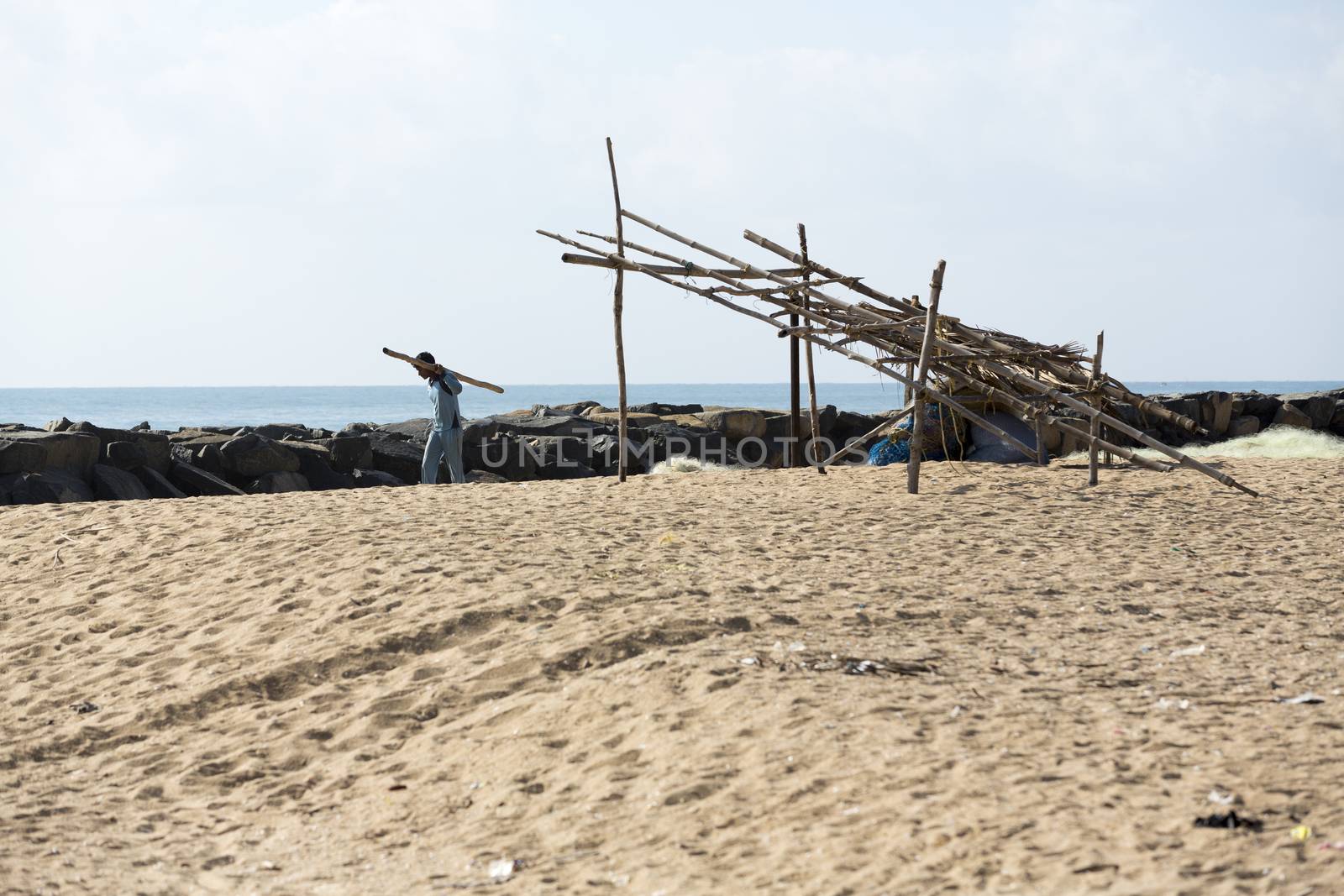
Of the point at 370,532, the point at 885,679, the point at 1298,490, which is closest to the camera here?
the point at 885,679

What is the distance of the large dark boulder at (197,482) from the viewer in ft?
46.8

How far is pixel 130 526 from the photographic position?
8.54 meters

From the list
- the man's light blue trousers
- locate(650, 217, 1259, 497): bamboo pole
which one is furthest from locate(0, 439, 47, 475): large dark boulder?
locate(650, 217, 1259, 497): bamboo pole

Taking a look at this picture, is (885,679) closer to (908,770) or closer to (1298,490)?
(908,770)

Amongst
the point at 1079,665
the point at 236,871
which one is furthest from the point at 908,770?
the point at 236,871

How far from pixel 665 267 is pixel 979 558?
416cm

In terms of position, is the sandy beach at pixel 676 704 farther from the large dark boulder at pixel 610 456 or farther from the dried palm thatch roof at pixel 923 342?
the large dark boulder at pixel 610 456

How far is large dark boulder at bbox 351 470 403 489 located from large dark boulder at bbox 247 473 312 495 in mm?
1024

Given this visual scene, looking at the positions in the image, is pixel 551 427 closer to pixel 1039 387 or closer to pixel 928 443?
pixel 928 443

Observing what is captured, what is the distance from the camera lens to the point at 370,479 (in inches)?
640

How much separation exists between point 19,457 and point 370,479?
427cm

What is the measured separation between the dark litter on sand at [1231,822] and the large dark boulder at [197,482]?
12665 mm

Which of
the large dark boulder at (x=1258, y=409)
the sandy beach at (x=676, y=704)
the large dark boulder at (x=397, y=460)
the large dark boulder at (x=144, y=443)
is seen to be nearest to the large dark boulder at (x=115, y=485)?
the large dark boulder at (x=144, y=443)

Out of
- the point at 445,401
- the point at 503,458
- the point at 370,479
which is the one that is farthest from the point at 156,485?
the point at 445,401
